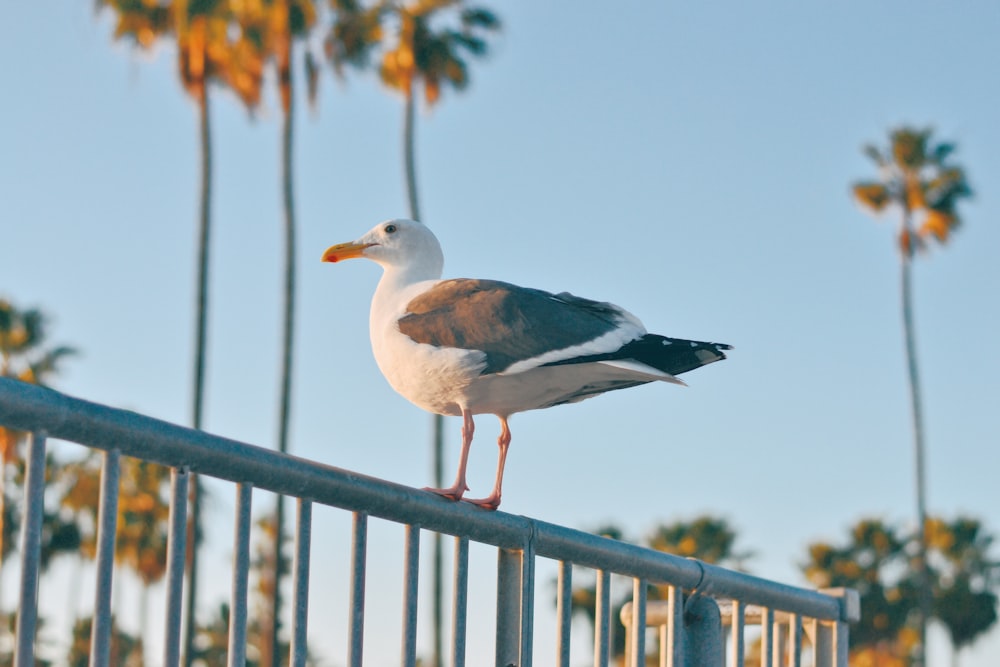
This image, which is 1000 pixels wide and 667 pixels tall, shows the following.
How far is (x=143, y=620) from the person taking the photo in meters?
36.6

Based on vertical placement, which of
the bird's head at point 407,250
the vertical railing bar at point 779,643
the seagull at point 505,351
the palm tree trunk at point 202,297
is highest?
the palm tree trunk at point 202,297

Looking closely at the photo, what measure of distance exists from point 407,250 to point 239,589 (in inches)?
94.6

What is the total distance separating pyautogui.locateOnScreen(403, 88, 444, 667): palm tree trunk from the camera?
24.8 meters

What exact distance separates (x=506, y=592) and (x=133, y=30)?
2657 centimetres

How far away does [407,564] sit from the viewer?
258 cm

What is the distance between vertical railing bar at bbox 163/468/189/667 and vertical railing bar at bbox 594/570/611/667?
3.79 ft

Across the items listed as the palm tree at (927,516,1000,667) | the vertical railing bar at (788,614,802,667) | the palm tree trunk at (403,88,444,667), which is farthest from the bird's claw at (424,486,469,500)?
the palm tree at (927,516,1000,667)

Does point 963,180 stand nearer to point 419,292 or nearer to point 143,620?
point 143,620

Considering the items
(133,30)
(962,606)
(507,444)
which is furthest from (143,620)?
(507,444)

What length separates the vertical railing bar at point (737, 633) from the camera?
349 centimetres

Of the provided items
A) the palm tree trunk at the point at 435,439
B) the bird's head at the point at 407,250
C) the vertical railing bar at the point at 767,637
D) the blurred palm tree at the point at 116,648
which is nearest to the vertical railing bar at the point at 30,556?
the vertical railing bar at the point at 767,637

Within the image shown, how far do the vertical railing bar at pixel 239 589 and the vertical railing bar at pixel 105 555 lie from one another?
7.8 inches

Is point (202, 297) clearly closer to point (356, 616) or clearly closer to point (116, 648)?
point (116, 648)

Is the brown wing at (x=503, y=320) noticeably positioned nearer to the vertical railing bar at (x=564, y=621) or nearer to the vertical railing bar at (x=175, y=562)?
the vertical railing bar at (x=564, y=621)
